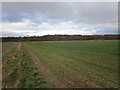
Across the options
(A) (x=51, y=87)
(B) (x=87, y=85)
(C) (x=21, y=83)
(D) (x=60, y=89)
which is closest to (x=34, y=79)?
(C) (x=21, y=83)

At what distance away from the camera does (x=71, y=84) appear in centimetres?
660

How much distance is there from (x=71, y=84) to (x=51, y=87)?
47.1 inches

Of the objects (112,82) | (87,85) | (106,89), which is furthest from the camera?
(112,82)

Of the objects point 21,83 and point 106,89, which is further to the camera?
point 21,83

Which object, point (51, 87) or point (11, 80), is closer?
point (51, 87)

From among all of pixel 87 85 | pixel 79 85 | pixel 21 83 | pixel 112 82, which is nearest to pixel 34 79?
pixel 21 83

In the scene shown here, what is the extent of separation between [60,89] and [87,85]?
5.27 feet

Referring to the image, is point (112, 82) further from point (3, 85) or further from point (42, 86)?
point (3, 85)

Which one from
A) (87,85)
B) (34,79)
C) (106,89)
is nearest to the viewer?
(106,89)

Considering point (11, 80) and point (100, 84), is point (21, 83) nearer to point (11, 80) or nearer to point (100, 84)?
point (11, 80)

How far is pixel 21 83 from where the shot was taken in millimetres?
6773

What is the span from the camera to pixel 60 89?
6.02 m

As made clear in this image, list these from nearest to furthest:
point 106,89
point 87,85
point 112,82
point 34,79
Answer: point 106,89
point 87,85
point 112,82
point 34,79

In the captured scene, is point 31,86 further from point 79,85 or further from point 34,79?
point 79,85
